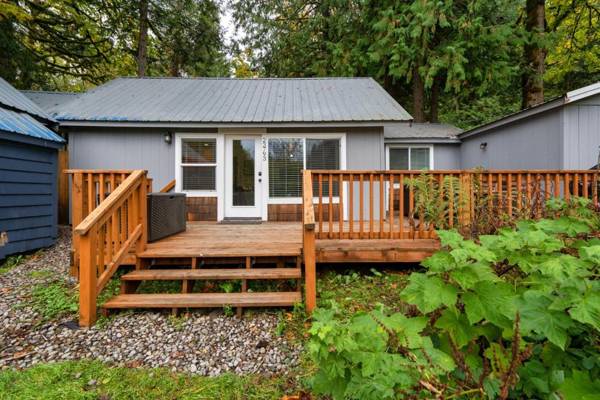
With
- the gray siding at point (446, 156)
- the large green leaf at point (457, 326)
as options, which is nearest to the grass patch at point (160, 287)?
the large green leaf at point (457, 326)

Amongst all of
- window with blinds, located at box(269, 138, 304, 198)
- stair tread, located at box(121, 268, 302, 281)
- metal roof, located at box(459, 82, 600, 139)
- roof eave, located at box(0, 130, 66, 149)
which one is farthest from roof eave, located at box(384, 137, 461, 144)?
roof eave, located at box(0, 130, 66, 149)

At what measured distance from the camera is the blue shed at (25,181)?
183 inches

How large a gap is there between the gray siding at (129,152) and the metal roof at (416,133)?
219 inches

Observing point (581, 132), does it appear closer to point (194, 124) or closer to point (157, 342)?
point (194, 124)

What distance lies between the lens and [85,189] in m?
3.77

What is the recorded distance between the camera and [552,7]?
1132 centimetres

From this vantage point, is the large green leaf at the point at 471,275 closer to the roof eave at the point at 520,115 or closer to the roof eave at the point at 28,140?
the roof eave at the point at 520,115

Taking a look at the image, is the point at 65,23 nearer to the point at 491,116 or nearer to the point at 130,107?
the point at 130,107

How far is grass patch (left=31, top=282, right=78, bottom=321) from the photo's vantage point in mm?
3084

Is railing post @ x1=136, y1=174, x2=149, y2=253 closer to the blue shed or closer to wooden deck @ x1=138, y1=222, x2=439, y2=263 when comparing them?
wooden deck @ x1=138, y1=222, x2=439, y2=263

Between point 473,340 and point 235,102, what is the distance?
6.90 metres

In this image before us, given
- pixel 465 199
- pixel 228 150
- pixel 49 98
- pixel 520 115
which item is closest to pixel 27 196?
pixel 228 150

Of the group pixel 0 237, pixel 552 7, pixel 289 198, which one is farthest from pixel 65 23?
pixel 552 7

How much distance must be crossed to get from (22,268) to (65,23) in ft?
33.6
